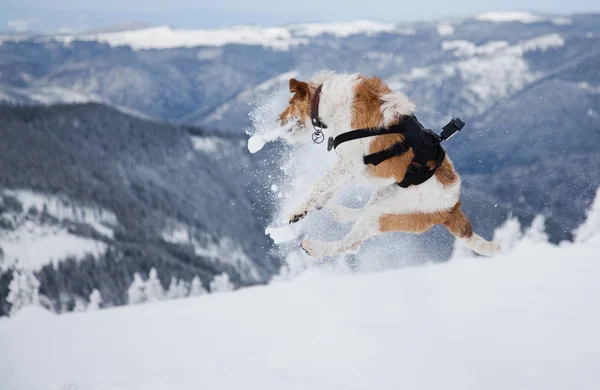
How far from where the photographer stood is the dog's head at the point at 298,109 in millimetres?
6926

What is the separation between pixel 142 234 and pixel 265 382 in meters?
127

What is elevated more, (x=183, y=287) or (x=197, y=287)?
(x=183, y=287)

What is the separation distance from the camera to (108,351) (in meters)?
10.5

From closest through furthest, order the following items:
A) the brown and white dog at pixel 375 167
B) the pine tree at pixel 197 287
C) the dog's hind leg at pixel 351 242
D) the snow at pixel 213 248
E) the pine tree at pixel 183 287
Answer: the brown and white dog at pixel 375 167
the dog's hind leg at pixel 351 242
the pine tree at pixel 183 287
the pine tree at pixel 197 287
the snow at pixel 213 248

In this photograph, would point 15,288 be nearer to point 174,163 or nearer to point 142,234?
point 142,234

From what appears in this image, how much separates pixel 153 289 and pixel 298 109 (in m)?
96.8

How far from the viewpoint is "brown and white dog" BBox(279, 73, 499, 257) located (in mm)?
6715

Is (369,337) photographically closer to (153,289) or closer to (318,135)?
(318,135)

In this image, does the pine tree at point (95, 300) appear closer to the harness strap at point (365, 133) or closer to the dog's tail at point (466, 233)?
the dog's tail at point (466, 233)

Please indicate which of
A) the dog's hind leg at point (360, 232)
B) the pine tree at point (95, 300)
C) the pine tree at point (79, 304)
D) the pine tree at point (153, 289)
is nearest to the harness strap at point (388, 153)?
the dog's hind leg at point (360, 232)

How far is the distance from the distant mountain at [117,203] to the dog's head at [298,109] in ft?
311

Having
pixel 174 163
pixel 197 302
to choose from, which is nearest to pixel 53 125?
pixel 174 163

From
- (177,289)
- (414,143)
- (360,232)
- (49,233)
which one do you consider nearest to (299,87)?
(414,143)

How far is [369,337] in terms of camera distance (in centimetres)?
801
